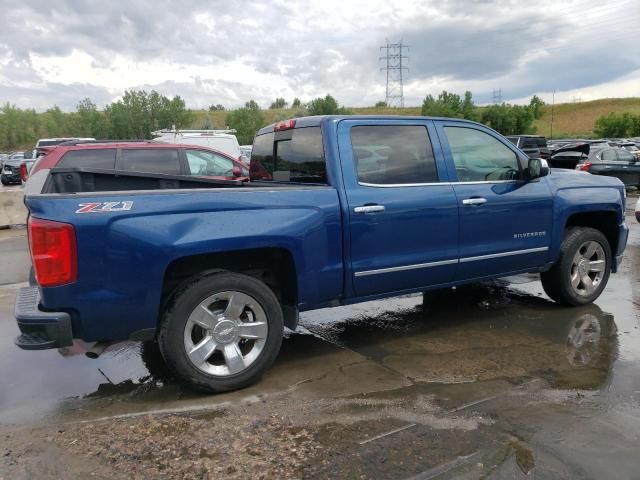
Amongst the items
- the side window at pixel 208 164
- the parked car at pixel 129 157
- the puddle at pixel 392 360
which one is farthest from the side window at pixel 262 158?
the side window at pixel 208 164

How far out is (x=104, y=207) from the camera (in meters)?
3.51

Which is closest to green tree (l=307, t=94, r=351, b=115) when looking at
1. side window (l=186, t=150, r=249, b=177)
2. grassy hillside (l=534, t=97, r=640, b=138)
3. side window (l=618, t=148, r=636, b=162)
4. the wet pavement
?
side window (l=618, t=148, r=636, b=162)

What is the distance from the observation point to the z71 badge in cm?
347

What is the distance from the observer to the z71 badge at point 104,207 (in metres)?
3.47

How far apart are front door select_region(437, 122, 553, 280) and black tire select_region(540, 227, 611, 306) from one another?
0.33 meters

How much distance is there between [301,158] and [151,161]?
17.5ft

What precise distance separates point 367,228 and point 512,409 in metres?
1.63

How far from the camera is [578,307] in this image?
6031mm

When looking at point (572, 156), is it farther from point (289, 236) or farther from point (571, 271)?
point (289, 236)

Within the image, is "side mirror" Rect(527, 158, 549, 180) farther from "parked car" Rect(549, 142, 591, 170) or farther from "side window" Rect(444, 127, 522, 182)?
"parked car" Rect(549, 142, 591, 170)

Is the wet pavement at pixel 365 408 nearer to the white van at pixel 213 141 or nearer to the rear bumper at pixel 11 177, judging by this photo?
the white van at pixel 213 141

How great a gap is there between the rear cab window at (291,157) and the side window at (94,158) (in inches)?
171

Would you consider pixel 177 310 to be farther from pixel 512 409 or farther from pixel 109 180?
pixel 512 409

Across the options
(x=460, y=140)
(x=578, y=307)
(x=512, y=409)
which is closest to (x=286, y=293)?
(x=512, y=409)
